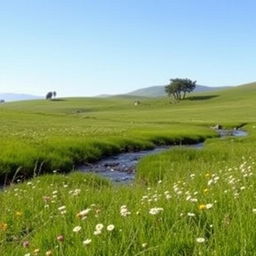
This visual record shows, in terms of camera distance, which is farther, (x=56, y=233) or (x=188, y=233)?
(x=56, y=233)

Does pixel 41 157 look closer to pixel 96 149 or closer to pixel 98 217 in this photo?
pixel 96 149

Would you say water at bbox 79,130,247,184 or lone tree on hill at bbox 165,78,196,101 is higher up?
lone tree on hill at bbox 165,78,196,101

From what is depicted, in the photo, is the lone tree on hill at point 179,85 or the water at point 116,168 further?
the lone tree on hill at point 179,85

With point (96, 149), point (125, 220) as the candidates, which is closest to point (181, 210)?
point (125, 220)

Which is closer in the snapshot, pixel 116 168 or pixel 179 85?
pixel 116 168

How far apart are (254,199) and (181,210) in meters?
1.05

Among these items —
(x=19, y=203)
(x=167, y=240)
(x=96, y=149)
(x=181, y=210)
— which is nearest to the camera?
(x=167, y=240)

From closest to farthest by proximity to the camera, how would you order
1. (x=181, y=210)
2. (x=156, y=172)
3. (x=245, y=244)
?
(x=245, y=244), (x=181, y=210), (x=156, y=172)

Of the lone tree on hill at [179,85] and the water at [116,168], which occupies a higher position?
the lone tree on hill at [179,85]

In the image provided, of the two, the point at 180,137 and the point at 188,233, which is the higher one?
the point at 188,233

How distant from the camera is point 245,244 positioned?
466 cm

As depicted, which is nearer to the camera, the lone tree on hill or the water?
the water

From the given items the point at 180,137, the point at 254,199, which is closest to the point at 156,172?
the point at 254,199

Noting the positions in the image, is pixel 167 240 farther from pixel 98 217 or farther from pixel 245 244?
pixel 98 217
